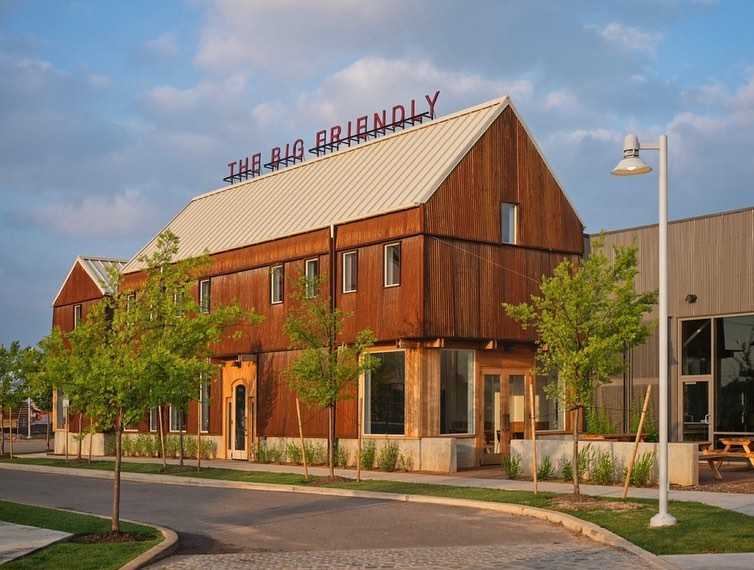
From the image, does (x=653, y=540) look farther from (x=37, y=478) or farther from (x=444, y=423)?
(x=37, y=478)

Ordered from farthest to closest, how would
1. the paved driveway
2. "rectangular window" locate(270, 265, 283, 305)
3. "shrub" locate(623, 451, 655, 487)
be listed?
"rectangular window" locate(270, 265, 283, 305), "shrub" locate(623, 451, 655, 487), the paved driveway

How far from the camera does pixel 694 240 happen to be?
33.8 m

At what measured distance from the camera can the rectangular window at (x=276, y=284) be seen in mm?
37406

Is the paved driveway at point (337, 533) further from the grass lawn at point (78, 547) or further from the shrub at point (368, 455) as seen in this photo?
the shrub at point (368, 455)

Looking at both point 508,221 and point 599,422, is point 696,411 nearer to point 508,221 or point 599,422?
point 599,422

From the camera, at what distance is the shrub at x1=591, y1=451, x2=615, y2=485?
2445 cm

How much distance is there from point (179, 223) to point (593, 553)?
3593 cm

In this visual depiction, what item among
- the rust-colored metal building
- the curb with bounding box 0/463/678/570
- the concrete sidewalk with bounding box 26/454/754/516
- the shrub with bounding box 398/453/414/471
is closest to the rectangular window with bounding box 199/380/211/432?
the rust-colored metal building

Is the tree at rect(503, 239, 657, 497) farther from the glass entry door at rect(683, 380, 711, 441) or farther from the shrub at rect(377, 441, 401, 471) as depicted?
the glass entry door at rect(683, 380, 711, 441)

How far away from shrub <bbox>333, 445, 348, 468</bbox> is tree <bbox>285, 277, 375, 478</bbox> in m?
3.27

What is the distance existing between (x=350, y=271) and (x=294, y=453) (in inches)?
243

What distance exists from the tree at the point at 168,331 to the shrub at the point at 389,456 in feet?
43.9

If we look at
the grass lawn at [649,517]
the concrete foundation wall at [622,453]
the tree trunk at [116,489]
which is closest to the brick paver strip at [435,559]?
the grass lawn at [649,517]

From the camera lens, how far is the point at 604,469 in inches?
963
